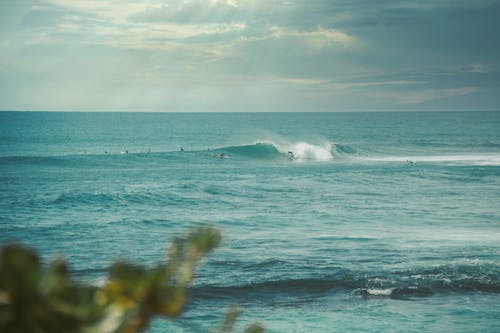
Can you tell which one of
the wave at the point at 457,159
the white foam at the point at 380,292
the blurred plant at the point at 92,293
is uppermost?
the blurred plant at the point at 92,293

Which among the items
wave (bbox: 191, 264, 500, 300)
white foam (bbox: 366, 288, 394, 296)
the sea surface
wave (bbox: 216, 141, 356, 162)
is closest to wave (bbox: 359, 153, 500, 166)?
the sea surface

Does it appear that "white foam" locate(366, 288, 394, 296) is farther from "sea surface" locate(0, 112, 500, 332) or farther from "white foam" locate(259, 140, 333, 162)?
"white foam" locate(259, 140, 333, 162)

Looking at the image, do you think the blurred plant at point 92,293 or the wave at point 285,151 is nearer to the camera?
the blurred plant at point 92,293

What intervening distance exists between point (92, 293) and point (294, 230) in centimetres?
2396

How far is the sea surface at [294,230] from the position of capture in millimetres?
15703

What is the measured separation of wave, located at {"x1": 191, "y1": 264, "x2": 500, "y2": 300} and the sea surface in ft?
0.18

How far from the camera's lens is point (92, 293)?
93cm

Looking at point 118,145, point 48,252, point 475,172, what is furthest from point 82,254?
point 118,145

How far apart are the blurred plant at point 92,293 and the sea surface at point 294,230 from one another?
68mm

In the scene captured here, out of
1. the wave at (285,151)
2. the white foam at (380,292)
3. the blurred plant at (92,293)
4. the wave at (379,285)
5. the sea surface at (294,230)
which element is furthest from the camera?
the wave at (285,151)

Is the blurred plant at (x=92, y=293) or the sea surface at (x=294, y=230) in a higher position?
the blurred plant at (x=92, y=293)

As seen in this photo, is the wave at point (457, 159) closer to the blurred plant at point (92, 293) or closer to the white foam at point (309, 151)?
the white foam at point (309, 151)

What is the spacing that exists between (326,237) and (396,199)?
11.3 meters

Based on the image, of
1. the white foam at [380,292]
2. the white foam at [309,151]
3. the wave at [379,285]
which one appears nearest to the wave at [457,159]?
the white foam at [309,151]
